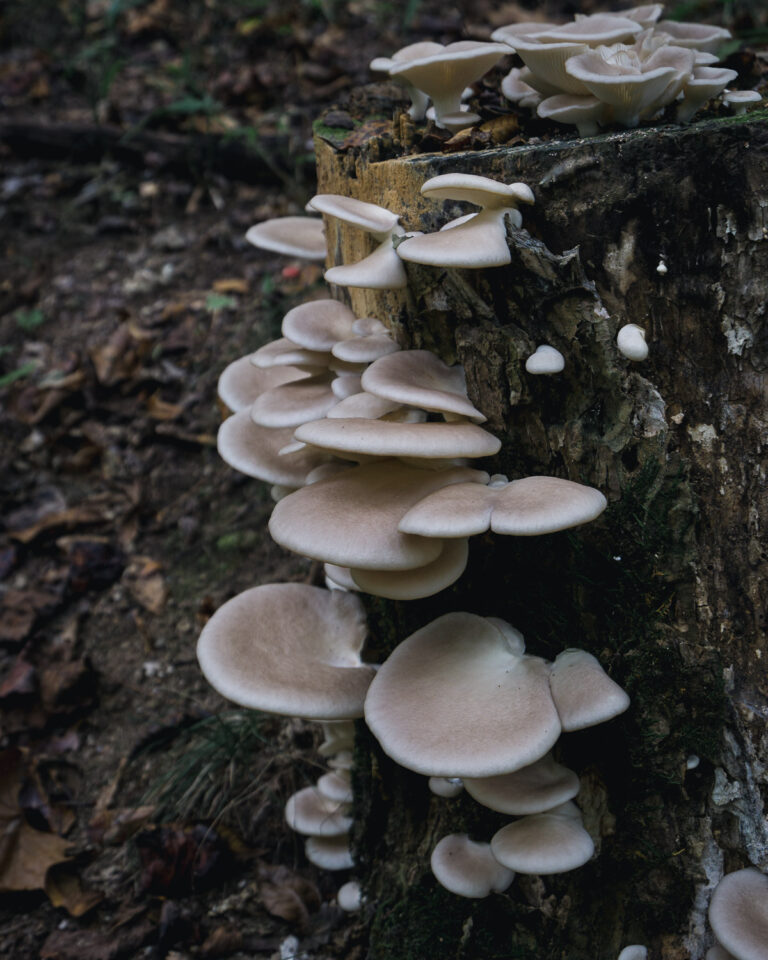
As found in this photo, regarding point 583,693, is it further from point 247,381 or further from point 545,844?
point 247,381

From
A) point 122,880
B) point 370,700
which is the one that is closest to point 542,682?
point 370,700

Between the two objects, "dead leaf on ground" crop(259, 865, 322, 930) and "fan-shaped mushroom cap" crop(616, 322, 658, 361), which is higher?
"fan-shaped mushroom cap" crop(616, 322, 658, 361)

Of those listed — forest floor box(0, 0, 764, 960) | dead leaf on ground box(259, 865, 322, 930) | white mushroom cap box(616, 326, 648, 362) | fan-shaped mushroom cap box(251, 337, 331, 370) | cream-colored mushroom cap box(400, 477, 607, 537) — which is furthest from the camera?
forest floor box(0, 0, 764, 960)

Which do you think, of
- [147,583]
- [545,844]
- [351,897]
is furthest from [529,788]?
[147,583]

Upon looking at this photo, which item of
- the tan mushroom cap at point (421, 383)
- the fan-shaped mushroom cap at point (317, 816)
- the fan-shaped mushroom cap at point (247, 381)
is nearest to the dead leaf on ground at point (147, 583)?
the fan-shaped mushroom cap at point (317, 816)

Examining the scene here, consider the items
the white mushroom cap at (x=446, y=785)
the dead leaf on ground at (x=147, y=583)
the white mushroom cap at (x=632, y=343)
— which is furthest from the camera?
the dead leaf on ground at (x=147, y=583)

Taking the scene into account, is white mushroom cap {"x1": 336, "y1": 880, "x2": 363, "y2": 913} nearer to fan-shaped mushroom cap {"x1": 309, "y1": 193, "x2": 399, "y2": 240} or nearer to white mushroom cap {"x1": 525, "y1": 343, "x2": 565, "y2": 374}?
white mushroom cap {"x1": 525, "y1": 343, "x2": 565, "y2": 374}

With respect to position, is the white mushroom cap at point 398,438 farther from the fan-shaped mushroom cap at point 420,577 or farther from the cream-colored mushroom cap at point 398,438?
the fan-shaped mushroom cap at point 420,577

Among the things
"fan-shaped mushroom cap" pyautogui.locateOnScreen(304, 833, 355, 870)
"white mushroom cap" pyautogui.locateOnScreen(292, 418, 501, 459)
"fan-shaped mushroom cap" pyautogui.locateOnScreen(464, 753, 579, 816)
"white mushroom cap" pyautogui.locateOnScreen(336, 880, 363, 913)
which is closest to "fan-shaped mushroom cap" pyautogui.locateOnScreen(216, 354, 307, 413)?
"white mushroom cap" pyautogui.locateOnScreen(292, 418, 501, 459)
